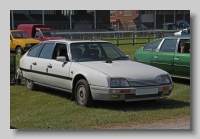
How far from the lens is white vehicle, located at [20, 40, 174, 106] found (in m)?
8.03

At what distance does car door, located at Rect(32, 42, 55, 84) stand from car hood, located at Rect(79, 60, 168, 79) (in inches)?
54.8

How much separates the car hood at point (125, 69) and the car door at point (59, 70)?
471 mm

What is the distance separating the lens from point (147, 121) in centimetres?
736

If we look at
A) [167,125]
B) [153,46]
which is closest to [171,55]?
[153,46]

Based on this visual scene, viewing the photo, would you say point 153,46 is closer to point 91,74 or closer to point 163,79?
point 163,79

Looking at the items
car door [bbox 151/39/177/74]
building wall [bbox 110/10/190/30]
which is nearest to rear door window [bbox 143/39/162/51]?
car door [bbox 151/39/177/74]

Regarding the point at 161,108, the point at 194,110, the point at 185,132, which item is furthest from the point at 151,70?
the point at 185,132

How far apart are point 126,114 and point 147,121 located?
61cm

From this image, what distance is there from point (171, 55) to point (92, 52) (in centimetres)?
320

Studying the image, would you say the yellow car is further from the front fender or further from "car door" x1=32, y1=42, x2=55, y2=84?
the front fender

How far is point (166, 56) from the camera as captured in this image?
11859 millimetres

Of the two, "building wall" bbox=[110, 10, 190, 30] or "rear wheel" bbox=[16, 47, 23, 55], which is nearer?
"building wall" bbox=[110, 10, 190, 30]

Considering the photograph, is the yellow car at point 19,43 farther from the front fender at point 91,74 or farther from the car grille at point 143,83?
the car grille at point 143,83

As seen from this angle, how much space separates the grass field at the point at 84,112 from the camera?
7297 millimetres
